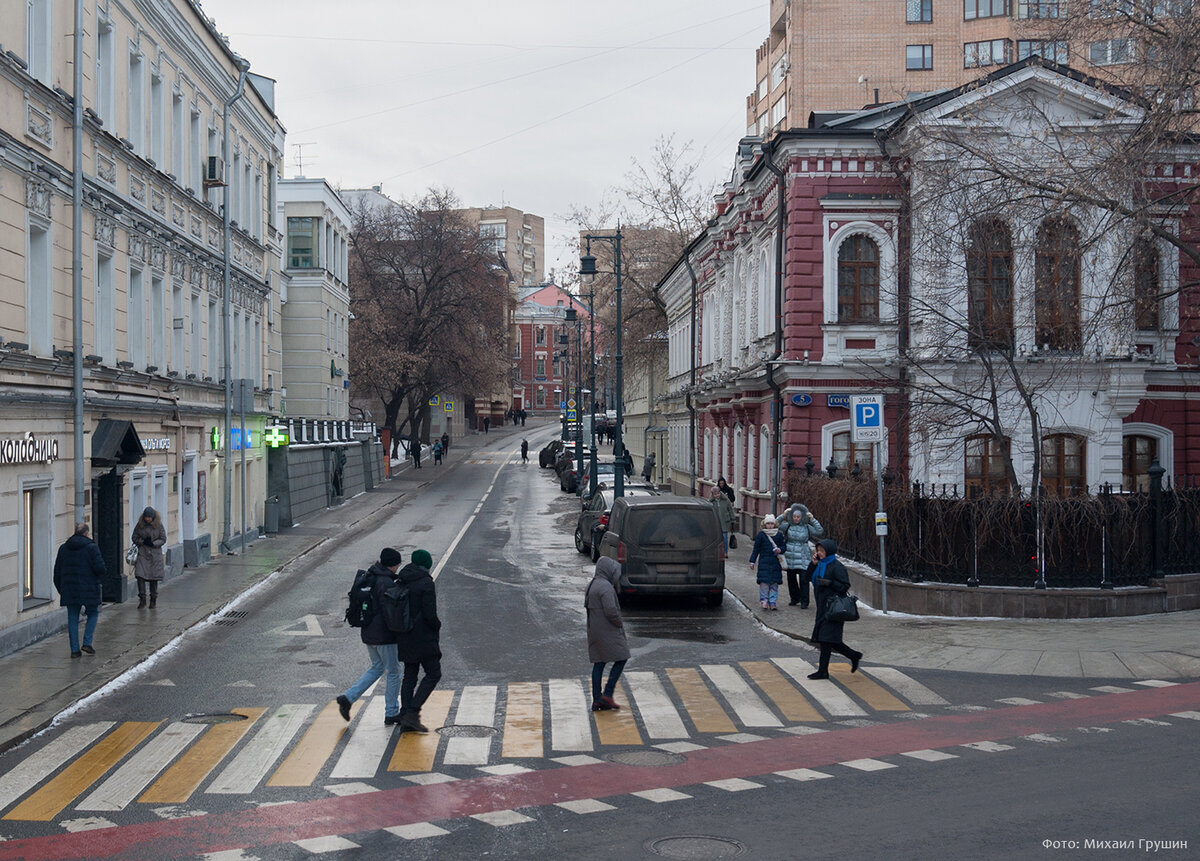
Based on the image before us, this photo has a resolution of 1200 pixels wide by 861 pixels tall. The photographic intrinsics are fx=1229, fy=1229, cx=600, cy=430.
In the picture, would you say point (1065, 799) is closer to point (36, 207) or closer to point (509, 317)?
point (36, 207)

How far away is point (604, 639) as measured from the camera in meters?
12.4

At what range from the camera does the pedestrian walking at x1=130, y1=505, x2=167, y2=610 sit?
65.8ft

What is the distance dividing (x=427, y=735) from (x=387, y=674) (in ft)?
2.38

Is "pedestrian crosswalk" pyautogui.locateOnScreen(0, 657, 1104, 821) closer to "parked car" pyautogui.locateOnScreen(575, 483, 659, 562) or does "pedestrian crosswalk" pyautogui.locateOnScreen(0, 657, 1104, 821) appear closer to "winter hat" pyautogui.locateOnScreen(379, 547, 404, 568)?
"winter hat" pyautogui.locateOnScreen(379, 547, 404, 568)

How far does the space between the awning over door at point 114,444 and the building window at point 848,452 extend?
54.4ft

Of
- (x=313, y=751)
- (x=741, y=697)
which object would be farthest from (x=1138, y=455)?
(x=313, y=751)

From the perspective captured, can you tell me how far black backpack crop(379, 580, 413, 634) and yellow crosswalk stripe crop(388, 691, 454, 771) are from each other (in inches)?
38.6

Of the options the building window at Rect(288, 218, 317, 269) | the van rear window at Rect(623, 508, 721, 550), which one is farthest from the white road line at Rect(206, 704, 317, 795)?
the building window at Rect(288, 218, 317, 269)

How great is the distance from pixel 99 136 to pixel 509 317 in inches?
4594

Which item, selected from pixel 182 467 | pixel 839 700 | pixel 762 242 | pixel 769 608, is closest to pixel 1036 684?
pixel 839 700

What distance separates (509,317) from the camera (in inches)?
5359

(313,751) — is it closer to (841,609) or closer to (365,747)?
(365,747)

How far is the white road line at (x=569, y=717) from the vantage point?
11.0 metres

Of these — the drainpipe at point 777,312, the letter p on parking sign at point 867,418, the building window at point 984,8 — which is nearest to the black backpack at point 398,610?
the letter p on parking sign at point 867,418
